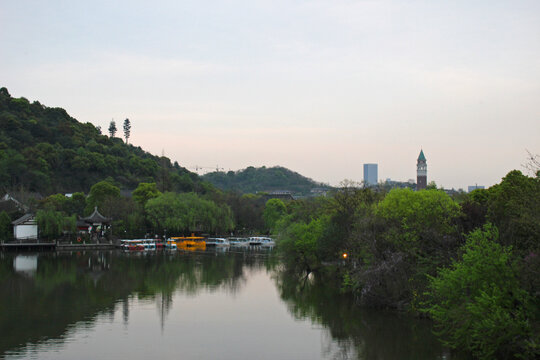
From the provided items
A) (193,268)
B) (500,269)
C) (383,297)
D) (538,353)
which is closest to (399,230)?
(383,297)

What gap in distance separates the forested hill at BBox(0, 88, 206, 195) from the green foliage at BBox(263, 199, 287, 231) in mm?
16721

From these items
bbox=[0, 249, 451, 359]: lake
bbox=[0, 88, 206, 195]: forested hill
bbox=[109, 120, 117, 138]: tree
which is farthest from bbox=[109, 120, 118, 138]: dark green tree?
bbox=[0, 249, 451, 359]: lake

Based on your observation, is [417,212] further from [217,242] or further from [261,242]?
[261,242]

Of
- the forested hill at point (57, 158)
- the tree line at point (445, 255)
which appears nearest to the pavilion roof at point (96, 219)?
the forested hill at point (57, 158)

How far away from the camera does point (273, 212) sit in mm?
79938

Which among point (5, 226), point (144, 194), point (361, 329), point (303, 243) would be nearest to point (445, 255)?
point (361, 329)

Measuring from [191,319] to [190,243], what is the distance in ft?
129

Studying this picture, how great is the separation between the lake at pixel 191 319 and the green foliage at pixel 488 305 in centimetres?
188

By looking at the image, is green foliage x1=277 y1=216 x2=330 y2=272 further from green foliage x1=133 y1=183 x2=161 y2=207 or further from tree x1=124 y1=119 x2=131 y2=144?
tree x1=124 y1=119 x2=131 y2=144

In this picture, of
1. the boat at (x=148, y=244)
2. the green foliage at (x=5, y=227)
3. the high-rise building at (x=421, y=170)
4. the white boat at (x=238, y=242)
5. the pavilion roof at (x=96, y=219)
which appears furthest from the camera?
the high-rise building at (x=421, y=170)

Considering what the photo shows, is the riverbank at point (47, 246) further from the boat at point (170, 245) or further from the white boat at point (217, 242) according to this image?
the white boat at point (217, 242)

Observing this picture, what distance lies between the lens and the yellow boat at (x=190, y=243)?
60131 mm

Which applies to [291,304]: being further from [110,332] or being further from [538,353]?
[538,353]

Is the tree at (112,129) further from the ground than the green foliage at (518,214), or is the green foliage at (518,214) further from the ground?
the tree at (112,129)
